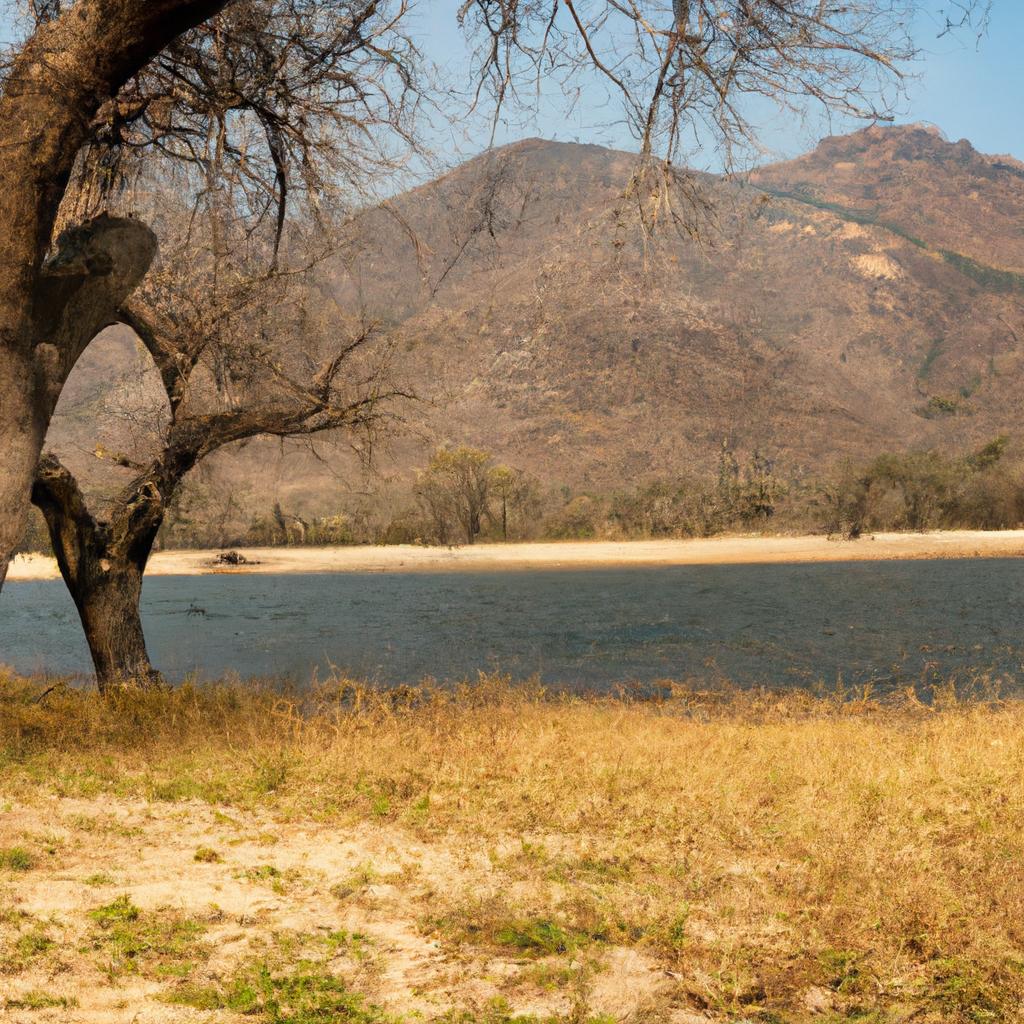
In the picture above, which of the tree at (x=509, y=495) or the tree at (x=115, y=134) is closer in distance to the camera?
the tree at (x=115, y=134)

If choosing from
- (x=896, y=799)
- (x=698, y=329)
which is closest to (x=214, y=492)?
(x=896, y=799)

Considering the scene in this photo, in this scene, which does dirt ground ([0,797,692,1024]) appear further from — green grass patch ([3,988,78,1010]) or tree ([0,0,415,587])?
tree ([0,0,415,587])

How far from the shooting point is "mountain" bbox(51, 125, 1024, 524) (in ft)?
27.0

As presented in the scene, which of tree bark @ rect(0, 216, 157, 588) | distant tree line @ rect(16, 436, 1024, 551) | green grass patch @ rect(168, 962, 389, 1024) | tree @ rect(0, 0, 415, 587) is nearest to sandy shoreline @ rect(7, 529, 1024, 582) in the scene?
distant tree line @ rect(16, 436, 1024, 551)

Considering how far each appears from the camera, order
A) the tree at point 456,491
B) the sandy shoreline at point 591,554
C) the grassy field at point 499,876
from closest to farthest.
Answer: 1. the grassy field at point 499,876
2. the sandy shoreline at point 591,554
3. the tree at point 456,491

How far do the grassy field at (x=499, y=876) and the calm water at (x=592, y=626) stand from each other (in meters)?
8.98

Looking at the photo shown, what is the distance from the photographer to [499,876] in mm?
5055

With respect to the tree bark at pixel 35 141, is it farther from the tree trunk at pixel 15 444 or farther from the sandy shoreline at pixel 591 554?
the sandy shoreline at pixel 591 554

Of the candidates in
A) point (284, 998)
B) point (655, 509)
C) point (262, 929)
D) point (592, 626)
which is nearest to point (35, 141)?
point (262, 929)

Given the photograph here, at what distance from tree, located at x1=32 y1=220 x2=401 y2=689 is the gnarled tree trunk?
0.01 m

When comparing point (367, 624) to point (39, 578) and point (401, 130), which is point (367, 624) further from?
point (39, 578)

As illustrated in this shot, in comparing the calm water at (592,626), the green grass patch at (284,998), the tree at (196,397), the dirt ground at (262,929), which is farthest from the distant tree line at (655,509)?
the green grass patch at (284,998)

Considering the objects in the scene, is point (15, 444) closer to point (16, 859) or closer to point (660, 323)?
point (16, 859)

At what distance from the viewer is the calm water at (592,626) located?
18859mm
